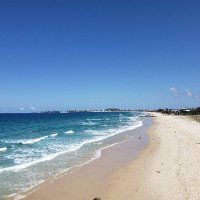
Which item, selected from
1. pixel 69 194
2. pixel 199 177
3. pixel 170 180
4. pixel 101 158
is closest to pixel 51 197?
pixel 69 194

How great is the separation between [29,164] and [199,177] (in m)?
10.2

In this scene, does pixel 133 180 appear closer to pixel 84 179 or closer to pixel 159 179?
pixel 159 179

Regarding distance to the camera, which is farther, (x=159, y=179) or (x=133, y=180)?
(x=133, y=180)

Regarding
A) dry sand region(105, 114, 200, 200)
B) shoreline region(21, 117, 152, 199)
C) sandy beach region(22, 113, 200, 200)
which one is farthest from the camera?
shoreline region(21, 117, 152, 199)

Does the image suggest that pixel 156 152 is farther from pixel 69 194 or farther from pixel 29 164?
pixel 69 194

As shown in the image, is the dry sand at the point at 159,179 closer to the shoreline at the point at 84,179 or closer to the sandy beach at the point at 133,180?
the sandy beach at the point at 133,180

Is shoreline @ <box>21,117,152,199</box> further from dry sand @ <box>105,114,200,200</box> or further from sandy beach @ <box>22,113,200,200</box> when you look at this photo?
dry sand @ <box>105,114,200,200</box>

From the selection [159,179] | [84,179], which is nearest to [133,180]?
[159,179]

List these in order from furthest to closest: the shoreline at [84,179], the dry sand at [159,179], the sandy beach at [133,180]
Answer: the shoreline at [84,179] < the sandy beach at [133,180] < the dry sand at [159,179]

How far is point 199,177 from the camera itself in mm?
14898

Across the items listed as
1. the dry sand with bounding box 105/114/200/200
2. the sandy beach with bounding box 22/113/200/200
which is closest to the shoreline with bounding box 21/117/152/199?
the sandy beach with bounding box 22/113/200/200

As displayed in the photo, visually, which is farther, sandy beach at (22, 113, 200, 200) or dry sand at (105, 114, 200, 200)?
sandy beach at (22, 113, 200, 200)

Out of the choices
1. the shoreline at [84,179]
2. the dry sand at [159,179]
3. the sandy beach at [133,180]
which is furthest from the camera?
the shoreline at [84,179]

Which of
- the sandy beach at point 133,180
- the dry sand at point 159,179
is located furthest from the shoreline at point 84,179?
the dry sand at point 159,179
